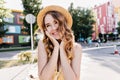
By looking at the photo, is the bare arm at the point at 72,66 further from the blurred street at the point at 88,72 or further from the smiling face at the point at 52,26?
the blurred street at the point at 88,72

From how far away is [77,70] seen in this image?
2223mm

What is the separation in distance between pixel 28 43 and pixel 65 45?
4630 centimetres

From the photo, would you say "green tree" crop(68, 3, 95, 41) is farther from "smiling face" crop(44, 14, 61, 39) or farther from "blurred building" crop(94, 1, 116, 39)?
"smiling face" crop(44, 14, 61, 39)

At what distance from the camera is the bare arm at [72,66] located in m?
2.14

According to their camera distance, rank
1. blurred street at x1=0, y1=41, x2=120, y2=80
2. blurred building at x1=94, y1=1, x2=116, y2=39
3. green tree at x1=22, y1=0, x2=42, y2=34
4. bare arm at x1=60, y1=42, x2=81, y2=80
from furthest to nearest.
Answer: blurred building at x1=94, y1=1, x2=116, y2=39, green tree at x1=22, y1=0, x2=42, y2=34, blurred street at x1=0, y1=41, x2=120, y2=80, bare arm at x1=60, y1=42, x2=81, y2=80

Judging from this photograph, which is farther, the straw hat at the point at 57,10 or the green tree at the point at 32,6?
the green tree at the point at 32,6

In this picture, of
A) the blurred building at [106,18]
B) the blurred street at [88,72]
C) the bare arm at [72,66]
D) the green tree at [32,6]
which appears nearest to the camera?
the bare arm at [72,66]

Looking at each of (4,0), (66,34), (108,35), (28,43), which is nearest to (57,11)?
(66,34)

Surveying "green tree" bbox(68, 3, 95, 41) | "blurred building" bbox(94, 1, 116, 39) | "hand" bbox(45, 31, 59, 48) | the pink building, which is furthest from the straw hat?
the pink building

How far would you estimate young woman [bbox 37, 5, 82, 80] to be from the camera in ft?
7.11

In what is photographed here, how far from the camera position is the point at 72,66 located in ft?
7.30

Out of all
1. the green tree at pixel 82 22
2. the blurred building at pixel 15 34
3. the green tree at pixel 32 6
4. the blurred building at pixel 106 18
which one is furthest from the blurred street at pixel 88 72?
the blurred building at pixel 106 18

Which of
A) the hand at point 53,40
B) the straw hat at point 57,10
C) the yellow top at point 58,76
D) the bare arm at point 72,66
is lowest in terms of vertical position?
the yellow top at point 58,76

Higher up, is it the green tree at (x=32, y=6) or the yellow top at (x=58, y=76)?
the green tree at (x=32, y=6)
